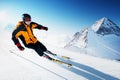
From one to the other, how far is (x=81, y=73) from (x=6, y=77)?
10.6 ft

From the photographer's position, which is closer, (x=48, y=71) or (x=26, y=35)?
(x=48, y=71)

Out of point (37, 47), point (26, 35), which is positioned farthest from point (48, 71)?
point (26, 35)

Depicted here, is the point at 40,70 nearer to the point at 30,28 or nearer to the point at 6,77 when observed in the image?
the point at 6,77

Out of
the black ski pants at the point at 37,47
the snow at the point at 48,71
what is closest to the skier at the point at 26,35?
the black ski pants at the point at 37,47

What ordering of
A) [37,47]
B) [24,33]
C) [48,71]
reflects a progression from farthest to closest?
[37,47] < [24,33] < [48,71]

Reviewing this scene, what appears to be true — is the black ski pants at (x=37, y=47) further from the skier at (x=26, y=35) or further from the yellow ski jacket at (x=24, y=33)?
the yellow ski jacket at (x=24, y=33)

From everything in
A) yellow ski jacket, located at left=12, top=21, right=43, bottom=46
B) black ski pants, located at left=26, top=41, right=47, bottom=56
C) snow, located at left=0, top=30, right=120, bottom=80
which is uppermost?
yellow ski jacket, located at left=12, top=21, right=43, bottom=46

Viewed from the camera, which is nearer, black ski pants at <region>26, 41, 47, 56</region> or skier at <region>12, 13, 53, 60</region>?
skier at <region>12, 13, 53, 60</region>

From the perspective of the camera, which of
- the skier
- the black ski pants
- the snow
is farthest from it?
the black ski pants

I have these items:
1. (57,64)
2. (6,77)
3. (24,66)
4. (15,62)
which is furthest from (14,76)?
(57,64)

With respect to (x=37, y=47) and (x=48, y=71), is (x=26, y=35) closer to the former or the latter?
(x=37, y=47)

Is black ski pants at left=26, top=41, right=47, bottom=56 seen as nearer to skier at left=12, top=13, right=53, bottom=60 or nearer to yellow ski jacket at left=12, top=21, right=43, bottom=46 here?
skier at left=12, top=13, right=53, bottom=60

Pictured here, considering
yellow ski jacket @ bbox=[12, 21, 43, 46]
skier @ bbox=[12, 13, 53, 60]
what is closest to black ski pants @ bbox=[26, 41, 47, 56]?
skier @ bbox=[12, 13, 53, 60]

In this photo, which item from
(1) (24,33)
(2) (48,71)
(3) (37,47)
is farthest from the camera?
(3) (37,47)
